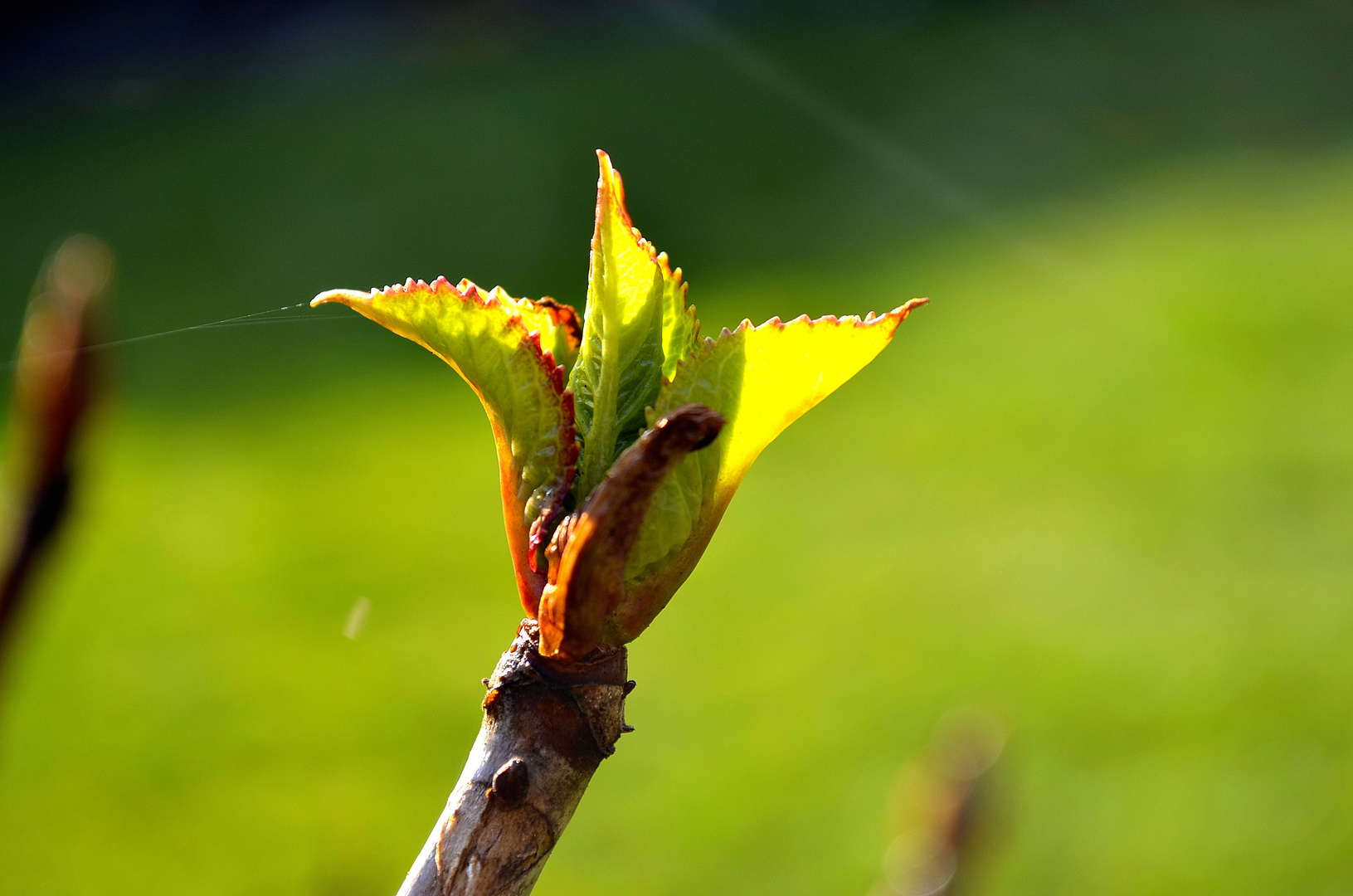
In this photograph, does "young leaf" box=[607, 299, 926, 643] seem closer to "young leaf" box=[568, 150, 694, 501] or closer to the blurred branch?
"young leaf" box=[568, 150, 694, 501]

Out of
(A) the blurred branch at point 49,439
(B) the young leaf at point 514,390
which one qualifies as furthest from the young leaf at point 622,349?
(A) the blurred branch at point 49,439

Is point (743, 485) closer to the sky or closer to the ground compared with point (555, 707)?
closer to the sky

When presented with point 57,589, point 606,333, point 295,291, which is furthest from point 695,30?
point 606,333

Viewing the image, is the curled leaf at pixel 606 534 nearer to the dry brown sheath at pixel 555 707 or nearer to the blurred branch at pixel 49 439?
the dry brown sheath at pixel 555 707

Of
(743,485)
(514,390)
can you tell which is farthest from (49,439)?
(743,485)

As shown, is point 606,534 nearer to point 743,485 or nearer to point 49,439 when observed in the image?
point 49,439

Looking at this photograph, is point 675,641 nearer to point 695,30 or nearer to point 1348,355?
point 1348,355

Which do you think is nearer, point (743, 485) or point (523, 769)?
point (523, 769)
